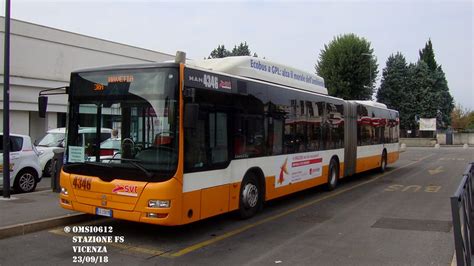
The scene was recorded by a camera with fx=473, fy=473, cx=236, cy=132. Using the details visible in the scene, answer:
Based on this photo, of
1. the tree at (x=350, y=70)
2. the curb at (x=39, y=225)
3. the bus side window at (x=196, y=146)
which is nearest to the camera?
the bus side window at (x=196, y=146)

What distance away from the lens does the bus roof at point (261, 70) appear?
9797 mm

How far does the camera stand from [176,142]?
7.28 metres

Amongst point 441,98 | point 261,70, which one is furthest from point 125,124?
point 441,98

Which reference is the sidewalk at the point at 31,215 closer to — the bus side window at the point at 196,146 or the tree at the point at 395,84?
the bus side window at the point at 196,146

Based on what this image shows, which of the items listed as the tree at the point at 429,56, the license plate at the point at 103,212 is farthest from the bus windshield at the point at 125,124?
the tree at the point at 429,56

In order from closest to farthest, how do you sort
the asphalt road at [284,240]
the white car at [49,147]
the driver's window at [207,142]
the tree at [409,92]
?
1. the asphalt road at [284,240]
2. the driver's window at [207,142]
3. the white car at [49,147]
4. the tree at [409,92]

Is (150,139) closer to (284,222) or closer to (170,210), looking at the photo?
(170,210)

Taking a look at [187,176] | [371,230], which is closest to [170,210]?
[187,176]

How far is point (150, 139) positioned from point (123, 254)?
1775 millimetres

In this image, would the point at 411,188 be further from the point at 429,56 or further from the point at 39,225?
the point at 429,56

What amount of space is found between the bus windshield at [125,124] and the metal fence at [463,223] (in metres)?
4.00

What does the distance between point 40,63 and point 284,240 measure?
24.5 metres

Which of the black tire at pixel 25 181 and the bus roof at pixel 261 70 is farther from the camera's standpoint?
the black tire at pixel 25 181

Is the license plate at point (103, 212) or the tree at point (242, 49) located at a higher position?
the tree at point (242, 49)
